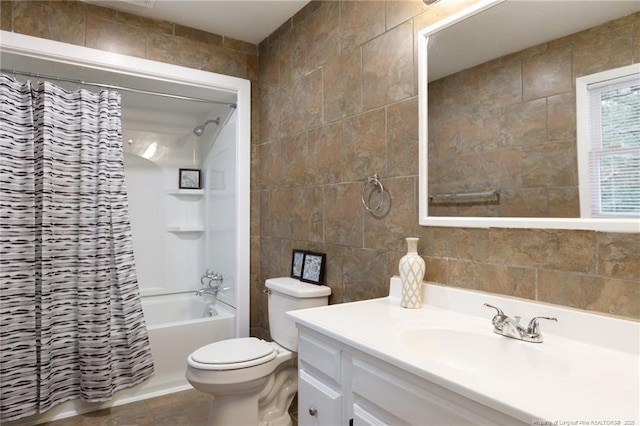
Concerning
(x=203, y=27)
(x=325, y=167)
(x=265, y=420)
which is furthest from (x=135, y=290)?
(x=203, y=27)

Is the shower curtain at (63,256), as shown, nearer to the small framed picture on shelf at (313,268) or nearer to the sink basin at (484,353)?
the small framed picture on shelf at (313,268)

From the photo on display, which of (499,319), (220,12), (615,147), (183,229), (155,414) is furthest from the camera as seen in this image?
(183,229)

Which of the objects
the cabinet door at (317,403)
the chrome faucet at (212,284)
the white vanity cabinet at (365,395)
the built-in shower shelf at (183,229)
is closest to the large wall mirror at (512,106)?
the white vanity cabinet at (365,395)

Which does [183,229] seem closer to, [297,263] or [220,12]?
[297,263]

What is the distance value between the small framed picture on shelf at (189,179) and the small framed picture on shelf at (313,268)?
5.97 feet

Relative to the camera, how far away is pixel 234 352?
1.96 meters

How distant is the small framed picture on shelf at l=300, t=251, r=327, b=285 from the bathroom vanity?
2.08 ft

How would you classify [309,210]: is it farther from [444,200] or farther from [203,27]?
[203,27]

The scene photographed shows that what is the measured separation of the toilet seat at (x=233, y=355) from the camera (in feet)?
6.00

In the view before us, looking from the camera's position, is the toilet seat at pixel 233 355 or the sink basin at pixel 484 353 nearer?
the sink basin at pixel 484 353

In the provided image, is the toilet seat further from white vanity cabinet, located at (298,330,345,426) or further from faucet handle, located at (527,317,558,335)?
faucet handle, located at (527,317,558,335)

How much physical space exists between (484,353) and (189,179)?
3.10 meters

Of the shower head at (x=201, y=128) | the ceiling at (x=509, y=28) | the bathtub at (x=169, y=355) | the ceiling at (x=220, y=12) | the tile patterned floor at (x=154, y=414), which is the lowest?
the tile patterned floor at (x=154, y=414)

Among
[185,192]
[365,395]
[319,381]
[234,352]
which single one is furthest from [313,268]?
[185,192]
